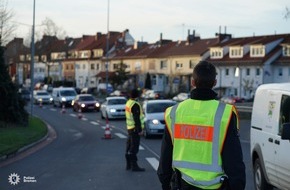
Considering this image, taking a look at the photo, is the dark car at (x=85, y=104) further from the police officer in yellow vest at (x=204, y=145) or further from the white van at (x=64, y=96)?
the police officer in yellow vest at (x=204, y=145)

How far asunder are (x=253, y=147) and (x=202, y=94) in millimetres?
5949

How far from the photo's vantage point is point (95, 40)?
400ft

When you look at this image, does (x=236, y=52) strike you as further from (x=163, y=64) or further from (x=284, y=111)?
(x=284, y=111)

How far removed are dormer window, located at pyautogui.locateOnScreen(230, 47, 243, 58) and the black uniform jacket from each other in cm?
7425

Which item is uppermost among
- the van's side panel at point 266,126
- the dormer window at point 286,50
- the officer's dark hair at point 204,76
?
the dormer window at point 286,50

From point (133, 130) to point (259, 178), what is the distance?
3.90m

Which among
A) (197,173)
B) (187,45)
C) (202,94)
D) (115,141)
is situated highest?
(187,45)

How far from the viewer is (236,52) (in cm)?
7825

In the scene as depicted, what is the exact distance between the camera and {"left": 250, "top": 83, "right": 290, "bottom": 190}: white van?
8109mm

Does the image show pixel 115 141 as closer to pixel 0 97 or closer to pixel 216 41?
pixel 0 97

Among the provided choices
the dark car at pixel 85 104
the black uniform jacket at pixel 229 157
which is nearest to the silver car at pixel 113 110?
the dark car at pixel 85 104

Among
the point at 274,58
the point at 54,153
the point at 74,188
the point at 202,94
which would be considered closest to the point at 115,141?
the point at 54,153

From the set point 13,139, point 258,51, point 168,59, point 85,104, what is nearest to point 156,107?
point 13,139

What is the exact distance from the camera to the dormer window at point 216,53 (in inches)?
3189
